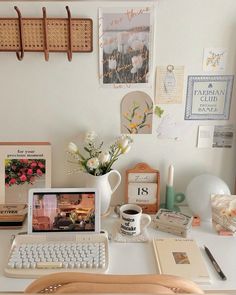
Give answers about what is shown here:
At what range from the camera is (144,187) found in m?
1.35

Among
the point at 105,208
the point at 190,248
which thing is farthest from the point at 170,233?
the point at 105,208

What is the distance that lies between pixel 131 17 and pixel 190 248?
0.83m

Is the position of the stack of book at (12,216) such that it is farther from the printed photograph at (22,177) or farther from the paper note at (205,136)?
the paper note at (205,136)

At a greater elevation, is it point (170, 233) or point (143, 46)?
point (143, 46)

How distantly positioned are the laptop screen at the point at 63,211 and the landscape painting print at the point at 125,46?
44 centimetres

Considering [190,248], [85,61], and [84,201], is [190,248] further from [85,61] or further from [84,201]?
[85,61]

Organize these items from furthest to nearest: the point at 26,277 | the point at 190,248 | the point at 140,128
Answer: the point at 140,128, the point at 190,248, the point at 26,277

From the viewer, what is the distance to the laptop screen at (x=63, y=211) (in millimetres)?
1155

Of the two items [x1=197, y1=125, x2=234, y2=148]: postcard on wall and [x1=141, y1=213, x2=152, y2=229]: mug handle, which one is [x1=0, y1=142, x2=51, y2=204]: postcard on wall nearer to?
[x1=141, y1=213, x2=152, y2=229]: mug handle

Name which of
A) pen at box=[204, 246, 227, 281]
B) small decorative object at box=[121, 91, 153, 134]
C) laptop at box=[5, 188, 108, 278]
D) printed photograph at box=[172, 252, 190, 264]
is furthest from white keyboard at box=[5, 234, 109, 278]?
small decorative object at box=[121, 91, 153, 134]

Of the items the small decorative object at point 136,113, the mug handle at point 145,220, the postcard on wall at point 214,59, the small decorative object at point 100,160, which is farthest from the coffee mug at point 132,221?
the postcard on wall at point 214,59

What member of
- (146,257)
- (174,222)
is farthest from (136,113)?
(146,257)

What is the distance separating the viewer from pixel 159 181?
1.36 metres

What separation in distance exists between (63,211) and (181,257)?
42 cm
